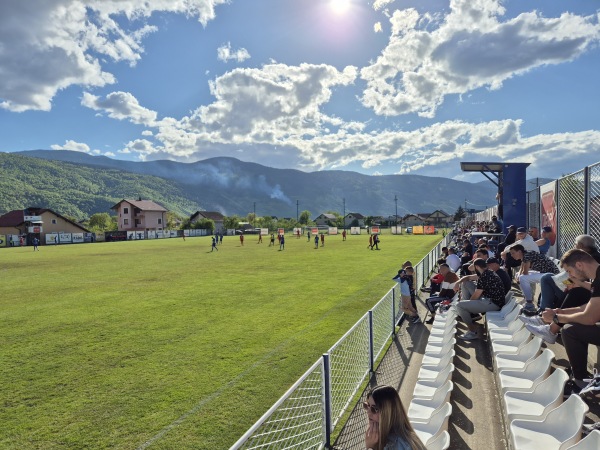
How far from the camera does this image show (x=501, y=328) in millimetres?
6602

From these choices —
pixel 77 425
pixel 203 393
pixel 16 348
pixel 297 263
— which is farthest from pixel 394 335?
pixel 297 263

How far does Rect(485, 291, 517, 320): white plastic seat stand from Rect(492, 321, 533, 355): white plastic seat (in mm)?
1175

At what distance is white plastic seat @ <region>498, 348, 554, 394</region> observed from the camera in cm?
435

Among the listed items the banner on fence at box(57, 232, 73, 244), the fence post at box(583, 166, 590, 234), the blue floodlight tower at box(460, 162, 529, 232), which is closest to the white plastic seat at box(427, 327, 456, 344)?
the fence post at box(583, 166, 590, 234)

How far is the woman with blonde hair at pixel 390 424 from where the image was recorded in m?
2.55

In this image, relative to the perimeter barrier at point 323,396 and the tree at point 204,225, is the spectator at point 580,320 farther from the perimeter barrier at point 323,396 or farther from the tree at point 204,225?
the tree at point 204,225

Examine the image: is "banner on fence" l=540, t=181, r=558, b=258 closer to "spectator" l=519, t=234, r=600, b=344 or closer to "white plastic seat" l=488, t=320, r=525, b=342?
"spectator" l=519, t=234, r=600, b=344

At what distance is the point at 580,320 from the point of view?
430cm

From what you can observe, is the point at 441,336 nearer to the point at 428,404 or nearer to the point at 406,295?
the point at 406,295

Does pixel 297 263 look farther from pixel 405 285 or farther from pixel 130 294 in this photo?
pixel 405 285

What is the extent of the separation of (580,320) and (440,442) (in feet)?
7.39

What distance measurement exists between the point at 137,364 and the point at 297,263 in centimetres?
1763

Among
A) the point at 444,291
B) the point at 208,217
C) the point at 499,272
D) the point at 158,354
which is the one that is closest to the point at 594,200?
the point at 499,272

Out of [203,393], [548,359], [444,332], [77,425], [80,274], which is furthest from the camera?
[80,274]
